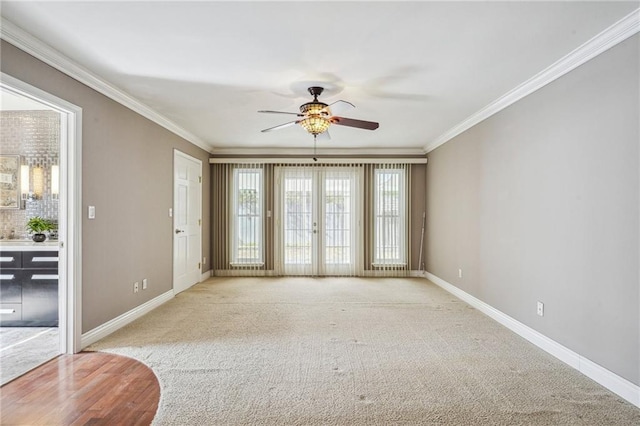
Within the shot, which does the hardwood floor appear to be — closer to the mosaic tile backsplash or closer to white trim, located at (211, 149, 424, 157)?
the mosaic tile backsplash

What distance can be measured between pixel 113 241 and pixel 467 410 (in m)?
3.47

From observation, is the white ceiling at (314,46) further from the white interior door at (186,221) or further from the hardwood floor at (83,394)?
the hardwood floor at (83,394)

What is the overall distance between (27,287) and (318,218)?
4.37 meters

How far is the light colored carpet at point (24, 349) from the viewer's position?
8.89 ft

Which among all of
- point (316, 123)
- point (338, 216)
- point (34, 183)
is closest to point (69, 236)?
point (34, 183)

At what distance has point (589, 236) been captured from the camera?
8.56 ft

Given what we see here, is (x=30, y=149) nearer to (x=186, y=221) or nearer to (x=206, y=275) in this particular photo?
(x=186, y=221)

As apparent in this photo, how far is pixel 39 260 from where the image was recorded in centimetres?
364

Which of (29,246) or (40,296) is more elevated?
(29,246)

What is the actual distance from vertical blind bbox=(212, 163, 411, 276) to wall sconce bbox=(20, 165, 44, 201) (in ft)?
9.09

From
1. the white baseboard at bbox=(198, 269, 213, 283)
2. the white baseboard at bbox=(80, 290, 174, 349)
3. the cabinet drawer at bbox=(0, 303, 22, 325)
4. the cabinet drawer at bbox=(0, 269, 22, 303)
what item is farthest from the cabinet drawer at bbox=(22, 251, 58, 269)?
the white baseboard at bbox=(198, 269, 213, 283)

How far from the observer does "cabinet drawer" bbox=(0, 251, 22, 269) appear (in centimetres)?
364

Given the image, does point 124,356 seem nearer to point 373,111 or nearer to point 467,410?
point 467,410

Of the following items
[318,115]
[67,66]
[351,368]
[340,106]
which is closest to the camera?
[351,368]
